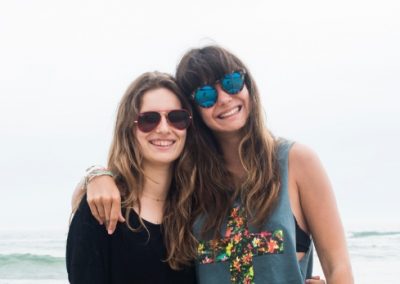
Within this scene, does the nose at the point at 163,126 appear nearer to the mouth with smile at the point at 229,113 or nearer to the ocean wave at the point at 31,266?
the mouth with smile at the point at 229,113

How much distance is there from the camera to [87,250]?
2961 millimetres

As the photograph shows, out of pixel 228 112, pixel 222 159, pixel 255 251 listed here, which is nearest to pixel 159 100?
pixel 228 112

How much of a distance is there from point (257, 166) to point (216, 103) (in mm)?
450

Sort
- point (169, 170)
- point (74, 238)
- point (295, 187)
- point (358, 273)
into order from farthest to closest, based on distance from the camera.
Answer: point (358, 273)
point (169, 170)
point (295, 187)
point (74, 238)

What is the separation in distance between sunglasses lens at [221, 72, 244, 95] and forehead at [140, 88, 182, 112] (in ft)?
0.97

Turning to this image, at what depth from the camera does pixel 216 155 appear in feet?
11.5

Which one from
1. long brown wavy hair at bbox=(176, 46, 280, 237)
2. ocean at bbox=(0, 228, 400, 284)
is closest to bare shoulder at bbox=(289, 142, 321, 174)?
long brown wavy hair at bbox=(176, 46, 280, 237)

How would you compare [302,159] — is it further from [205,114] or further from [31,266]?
[31,266]

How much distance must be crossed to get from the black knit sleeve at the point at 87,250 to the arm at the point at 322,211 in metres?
1.17

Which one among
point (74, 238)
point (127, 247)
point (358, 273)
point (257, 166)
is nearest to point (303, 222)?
point (257, 166)

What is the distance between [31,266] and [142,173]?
49.0 feet

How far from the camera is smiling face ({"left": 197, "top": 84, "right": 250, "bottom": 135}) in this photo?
332 centimetres

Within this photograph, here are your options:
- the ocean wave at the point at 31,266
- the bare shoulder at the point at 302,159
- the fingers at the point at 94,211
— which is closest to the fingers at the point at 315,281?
the bare shoulder at the point at 302,159

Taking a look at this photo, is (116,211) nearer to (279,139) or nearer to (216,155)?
(216,155)
